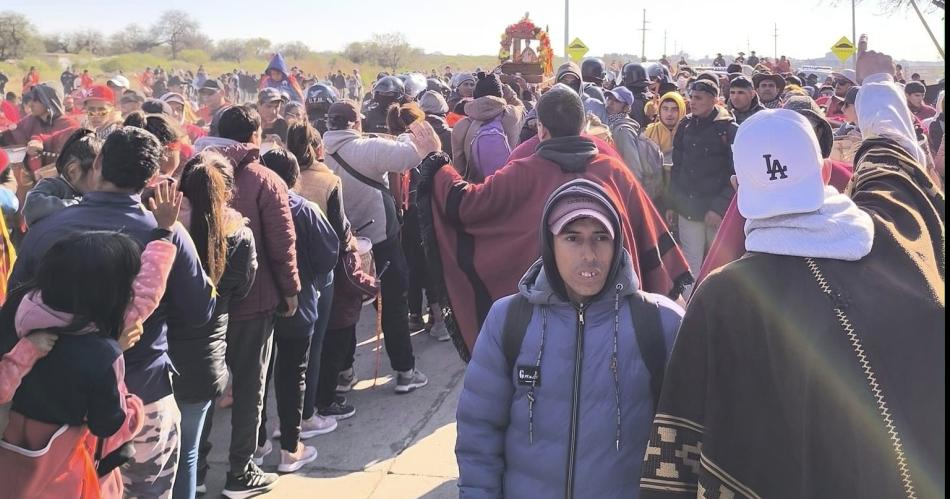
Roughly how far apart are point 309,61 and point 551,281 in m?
71.8

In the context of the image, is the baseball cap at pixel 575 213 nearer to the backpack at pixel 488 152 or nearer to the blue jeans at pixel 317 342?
the blue jeans at pixel 317 342

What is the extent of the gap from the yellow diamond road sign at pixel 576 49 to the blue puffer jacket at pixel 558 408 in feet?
62.6

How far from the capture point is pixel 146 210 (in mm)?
3078

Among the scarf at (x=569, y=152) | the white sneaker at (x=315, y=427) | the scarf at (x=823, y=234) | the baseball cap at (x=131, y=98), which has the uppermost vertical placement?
the baseball cap at (x=131, y=98)

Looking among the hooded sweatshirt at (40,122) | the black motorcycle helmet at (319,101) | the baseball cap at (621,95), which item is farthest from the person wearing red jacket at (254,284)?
the baseball cap at (621,95)

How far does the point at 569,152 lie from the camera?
145 inches

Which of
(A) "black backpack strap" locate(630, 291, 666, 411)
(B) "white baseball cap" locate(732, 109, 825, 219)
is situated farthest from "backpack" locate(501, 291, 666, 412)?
(B) "white baseball cap" locate(732, 109, 825, 219)

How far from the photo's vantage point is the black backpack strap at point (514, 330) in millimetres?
2379

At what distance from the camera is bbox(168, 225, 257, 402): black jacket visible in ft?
11.3

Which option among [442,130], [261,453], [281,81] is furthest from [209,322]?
[281,81]

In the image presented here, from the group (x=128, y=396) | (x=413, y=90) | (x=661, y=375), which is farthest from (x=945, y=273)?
(x=413, y=90)

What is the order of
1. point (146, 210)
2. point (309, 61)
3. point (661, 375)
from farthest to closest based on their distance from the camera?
point (309, 61) < point (146, 210) < point (661, 375)

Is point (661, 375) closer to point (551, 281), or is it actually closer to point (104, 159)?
point (551, 281)

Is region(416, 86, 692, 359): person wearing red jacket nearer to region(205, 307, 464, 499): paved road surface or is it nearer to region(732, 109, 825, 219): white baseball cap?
region(205, 307, 464, 499): paved road surface
